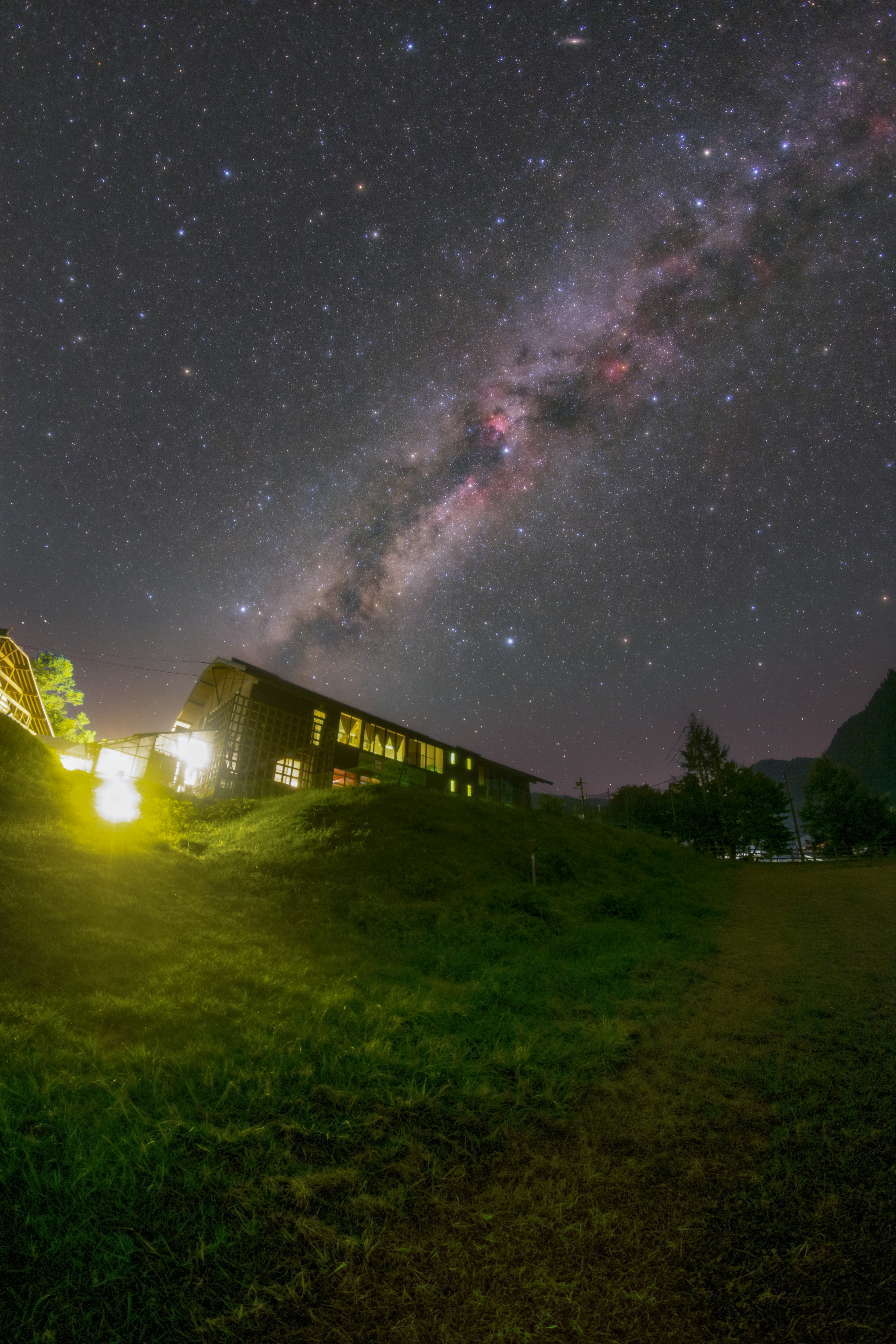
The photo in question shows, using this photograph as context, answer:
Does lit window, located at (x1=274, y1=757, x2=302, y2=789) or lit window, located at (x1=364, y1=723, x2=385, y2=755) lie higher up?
lit window, located at (x1=364, y1=723, x2=385, y2=755)

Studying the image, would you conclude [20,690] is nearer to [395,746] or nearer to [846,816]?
[395,746]

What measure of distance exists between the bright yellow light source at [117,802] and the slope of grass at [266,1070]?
0.67 metres

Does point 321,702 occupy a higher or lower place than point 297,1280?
higher

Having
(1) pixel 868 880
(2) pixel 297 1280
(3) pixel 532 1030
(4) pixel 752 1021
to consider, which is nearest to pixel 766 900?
(1) pixel 868 880

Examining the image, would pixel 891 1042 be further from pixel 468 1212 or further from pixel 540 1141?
pixel 468 1212

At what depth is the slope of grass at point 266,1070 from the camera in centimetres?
315

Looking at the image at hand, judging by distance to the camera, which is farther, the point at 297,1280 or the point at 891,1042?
the point at 891,1042

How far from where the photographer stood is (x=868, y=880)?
20.8 metres

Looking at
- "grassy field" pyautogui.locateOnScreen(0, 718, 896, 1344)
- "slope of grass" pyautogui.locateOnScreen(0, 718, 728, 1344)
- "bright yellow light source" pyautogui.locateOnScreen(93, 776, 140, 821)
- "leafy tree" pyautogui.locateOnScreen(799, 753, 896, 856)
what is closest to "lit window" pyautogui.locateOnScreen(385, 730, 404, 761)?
"bright yellow light source" pyautogui.locateOnScreen(93, 776, 140, 821)

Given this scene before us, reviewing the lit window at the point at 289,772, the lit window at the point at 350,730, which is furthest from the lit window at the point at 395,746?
the lit window at the point at 289,772

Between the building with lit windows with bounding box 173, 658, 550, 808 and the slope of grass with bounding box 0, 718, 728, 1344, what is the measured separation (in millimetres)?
10912

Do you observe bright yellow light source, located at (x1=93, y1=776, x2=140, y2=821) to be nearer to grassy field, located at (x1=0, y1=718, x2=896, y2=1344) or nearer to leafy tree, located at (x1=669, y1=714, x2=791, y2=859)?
grassy field, located at (x1=0, y1=718, x2=896, y2=1344)

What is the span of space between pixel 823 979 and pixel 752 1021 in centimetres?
248

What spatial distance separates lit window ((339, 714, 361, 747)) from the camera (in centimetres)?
3294
